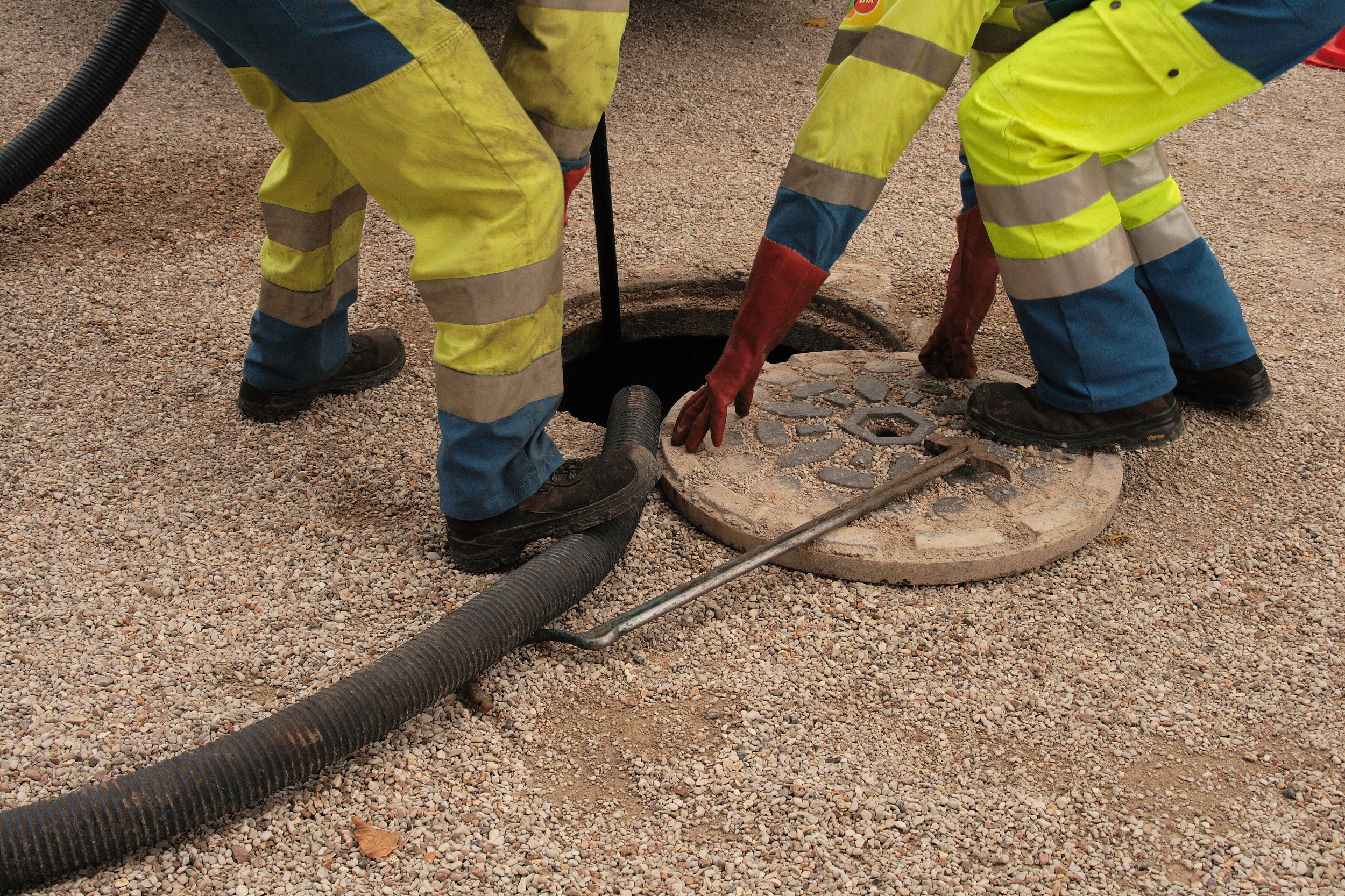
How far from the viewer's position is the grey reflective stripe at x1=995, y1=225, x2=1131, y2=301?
221cm

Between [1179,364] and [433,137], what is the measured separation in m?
2.12

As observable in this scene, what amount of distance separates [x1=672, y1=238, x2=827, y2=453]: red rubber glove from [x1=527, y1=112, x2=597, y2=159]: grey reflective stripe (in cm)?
46

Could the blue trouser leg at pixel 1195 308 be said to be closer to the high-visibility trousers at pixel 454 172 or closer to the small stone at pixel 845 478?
the small stone at pixel 845 478

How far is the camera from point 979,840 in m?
1.60

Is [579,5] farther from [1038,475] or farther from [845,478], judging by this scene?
[1038,475]

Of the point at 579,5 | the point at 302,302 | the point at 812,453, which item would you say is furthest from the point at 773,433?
the point at 302,302

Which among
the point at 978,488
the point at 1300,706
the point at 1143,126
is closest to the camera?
the point at 1300,706

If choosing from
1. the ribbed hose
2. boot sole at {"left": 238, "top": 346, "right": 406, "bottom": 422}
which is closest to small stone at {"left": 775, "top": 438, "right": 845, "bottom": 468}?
boot sole at {"left": 238, "top": 346, "right": 406, "bottom": 422}

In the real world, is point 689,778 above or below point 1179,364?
below

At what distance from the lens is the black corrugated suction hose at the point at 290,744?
4.79 ft

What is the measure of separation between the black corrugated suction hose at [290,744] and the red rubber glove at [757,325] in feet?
1.68

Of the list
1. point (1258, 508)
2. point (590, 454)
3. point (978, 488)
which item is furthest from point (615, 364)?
point (1258, 508)

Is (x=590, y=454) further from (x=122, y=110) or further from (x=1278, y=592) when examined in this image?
(x=122, y=110)

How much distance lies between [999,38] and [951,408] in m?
0.92
